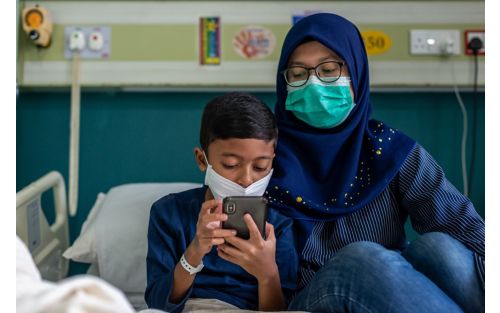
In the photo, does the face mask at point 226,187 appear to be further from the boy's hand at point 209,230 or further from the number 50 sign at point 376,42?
the number 50 sign at point 376,42

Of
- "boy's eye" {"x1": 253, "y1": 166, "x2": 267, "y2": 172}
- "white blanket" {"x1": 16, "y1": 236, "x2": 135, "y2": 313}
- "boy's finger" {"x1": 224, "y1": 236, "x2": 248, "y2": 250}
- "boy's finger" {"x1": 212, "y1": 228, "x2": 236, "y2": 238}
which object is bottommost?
"boy's finger" {"x1": 224, "y1": 236, "x2": 248, "y2": 250}

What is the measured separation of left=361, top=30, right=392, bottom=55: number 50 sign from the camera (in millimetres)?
2492

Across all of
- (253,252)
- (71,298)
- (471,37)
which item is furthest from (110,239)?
(471,37)

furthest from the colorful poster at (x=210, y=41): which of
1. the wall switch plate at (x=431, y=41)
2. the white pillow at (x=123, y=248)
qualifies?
the wall switch plate at (x=431, y=41)

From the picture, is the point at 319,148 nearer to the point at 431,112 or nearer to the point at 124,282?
the point at 124,282

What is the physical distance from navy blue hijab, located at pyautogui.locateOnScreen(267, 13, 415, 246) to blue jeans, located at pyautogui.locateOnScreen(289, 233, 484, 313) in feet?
1.05

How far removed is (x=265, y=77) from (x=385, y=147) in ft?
2.98

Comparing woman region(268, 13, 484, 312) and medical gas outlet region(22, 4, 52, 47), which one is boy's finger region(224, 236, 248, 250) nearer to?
woman region(268, 13, 484, 312)

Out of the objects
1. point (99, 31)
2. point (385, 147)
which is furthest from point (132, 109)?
point (385, 147)

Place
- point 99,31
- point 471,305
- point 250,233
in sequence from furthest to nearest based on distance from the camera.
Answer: point 99,31, point 250,233, point 471,305

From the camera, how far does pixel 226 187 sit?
4.92 ft

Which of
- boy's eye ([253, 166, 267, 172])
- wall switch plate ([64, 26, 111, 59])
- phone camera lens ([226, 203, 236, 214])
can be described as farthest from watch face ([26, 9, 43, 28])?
phone camera lens ([226, 203, 236, 214])

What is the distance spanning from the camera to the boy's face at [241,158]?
147 centimetres

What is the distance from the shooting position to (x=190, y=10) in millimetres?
2482
